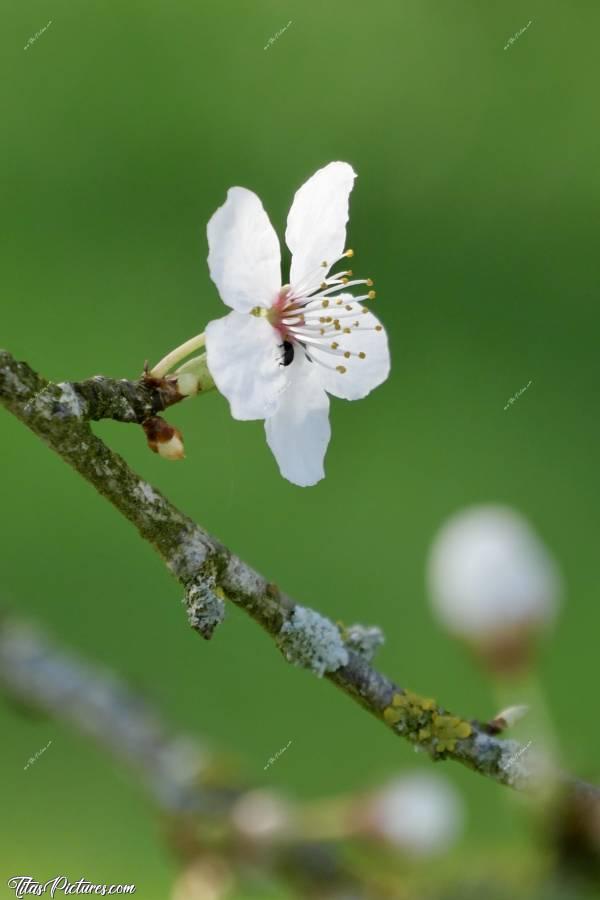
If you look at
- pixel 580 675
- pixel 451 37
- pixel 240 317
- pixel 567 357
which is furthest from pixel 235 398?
pixel 451 37

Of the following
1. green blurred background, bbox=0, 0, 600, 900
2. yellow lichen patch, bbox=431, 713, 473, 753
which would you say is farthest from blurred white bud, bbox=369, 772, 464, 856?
green blurred background, bbox=0, 0, 600, 900

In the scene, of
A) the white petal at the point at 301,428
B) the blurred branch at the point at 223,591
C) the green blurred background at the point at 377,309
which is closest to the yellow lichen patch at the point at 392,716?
the blurred branch at the point at 223,591

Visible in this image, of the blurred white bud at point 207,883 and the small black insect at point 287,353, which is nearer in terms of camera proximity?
the blurred white bud at point 207,883

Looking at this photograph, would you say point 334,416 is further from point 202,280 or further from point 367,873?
point 367,873

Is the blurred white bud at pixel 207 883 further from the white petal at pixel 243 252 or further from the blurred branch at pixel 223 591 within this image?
the white petal at pixel 243 252

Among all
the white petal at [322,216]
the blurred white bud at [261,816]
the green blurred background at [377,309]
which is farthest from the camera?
the green blurred background at [377,309]

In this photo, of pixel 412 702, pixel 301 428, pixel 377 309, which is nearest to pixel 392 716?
pixel 412 702

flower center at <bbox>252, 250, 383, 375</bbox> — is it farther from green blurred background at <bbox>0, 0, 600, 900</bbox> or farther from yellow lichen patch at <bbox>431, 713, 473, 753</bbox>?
green blurred background at <bbox>0, 0, 600, 900</bbox>

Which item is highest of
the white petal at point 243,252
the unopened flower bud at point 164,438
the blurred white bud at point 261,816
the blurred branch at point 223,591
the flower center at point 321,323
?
the flower center at point 321,323
